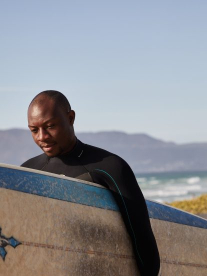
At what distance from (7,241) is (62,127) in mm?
729

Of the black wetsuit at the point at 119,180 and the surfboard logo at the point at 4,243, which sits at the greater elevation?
the black wetsuit at the point at 119,180

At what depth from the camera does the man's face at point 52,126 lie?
3590 millimetres

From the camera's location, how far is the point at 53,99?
361 cm

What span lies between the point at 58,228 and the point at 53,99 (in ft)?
2.39

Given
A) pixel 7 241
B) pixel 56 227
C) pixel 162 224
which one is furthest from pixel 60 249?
pixel 162 224

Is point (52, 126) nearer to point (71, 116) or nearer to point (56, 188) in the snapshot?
point (71, 116)

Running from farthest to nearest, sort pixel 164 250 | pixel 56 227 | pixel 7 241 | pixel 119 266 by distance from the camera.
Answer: pixel 164 250
pixel 119 266
pixel 56 227
pixel 7 241

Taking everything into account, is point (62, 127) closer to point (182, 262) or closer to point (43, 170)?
point (43, 170)

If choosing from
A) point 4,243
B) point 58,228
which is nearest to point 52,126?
point 58,228

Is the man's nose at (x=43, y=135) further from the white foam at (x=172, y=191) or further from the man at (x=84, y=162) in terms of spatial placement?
the white foam at (x=172, y=191)

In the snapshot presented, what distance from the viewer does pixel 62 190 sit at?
363 centimetres

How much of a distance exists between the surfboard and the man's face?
17cm

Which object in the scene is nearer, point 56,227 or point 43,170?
point 56,227

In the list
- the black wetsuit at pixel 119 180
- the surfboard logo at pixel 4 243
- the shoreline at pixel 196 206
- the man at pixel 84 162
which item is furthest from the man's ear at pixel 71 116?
the shoreline at pixel 196 206
